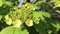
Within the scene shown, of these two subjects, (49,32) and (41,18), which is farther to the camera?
(49,32)

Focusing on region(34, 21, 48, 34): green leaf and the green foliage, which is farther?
region(34, 21, 48, 34): green leaf

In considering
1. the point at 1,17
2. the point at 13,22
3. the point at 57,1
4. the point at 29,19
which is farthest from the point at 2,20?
the point at 57,1

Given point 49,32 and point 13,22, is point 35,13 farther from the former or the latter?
point 49,32

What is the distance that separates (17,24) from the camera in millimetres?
1337

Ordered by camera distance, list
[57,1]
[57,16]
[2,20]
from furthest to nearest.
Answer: [57,16], [2,20], [57,1]

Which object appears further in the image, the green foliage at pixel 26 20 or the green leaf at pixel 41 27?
the green leaf at pixel 41 27

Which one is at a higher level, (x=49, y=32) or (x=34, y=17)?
(x=34, y=17)

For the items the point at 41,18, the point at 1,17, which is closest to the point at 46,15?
the point at 41,18

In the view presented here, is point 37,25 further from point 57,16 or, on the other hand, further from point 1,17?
point 57,16

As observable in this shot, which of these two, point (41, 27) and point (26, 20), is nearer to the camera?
point (26, 20)

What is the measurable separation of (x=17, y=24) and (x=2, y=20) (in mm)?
212

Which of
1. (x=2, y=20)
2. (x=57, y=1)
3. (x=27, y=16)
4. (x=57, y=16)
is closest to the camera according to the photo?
(x=27, y=16)

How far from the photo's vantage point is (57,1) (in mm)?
1401

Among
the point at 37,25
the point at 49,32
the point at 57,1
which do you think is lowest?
the point at 49,32
